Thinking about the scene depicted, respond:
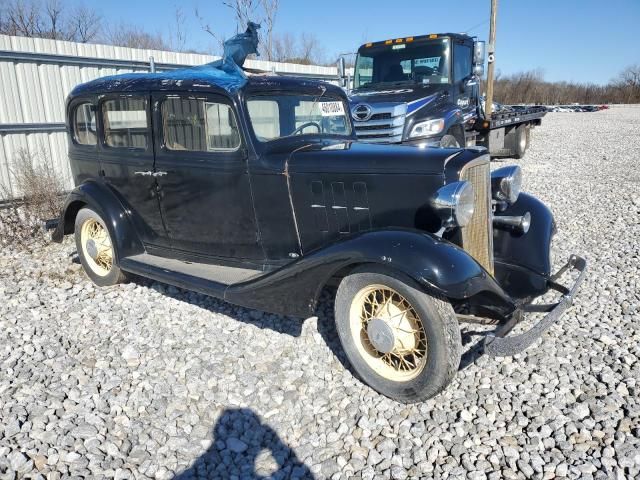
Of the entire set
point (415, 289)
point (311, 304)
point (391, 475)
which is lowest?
point (391, 475)

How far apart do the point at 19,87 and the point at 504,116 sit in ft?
30.6

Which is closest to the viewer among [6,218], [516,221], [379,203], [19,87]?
[379,203]

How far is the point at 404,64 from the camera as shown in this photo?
9.09 m

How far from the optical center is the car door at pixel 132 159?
411 cm

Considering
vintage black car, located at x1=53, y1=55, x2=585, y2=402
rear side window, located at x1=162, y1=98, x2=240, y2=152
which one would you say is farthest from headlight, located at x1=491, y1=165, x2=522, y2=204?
rear side window, located at x1=162, y1=98, x2=240, y2=152

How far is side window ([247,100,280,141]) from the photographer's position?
3643 mm

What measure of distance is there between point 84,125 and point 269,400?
10.6 feet

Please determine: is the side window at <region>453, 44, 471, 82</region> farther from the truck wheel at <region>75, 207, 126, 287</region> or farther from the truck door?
the truck wheel at <region>75, 207, 126, 287</region>

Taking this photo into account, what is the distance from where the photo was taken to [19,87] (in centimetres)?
762

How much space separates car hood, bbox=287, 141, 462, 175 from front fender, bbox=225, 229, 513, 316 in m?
0.46

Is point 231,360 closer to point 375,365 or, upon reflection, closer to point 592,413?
point 375,365

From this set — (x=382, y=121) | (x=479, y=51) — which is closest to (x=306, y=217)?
(x=382, y=121)

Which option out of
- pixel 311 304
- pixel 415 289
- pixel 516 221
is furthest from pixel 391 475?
pixel 516 221

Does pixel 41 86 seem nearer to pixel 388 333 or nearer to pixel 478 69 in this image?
pixel 478 69
